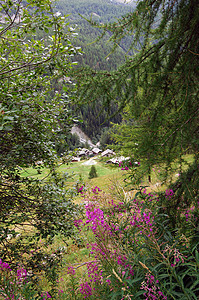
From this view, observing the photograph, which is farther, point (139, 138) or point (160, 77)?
point (139, 138)

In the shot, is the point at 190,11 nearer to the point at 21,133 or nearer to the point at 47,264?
the point at 21,133

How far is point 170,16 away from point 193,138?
1.42 metres

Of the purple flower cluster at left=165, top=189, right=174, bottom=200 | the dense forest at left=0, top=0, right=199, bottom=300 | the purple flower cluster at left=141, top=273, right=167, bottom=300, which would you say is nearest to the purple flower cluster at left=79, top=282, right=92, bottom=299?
the dense forest at left=0, top=0, right=199, bottom=300

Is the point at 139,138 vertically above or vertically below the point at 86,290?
above

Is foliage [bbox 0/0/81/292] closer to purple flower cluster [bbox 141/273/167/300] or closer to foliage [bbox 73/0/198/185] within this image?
foliage [bbox 73/0/198/185]

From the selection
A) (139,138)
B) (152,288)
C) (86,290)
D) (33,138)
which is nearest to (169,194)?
(139,138)

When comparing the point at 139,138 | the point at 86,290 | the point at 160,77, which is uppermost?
the point at 160,77

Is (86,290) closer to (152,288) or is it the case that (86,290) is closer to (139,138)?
(152,288)

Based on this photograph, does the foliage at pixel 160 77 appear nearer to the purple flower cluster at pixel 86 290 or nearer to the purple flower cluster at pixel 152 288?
the purple flower cluster at pixel 152 288

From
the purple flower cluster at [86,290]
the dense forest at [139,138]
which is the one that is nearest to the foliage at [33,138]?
the dense forest at [139,138]

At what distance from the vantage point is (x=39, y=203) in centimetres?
259

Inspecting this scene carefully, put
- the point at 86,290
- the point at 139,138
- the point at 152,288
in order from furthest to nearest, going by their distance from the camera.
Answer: the point at 86,290 < the point at 139,138 < the point at 152,288

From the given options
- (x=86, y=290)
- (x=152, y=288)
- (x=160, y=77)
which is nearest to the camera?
(x=152, y=288)

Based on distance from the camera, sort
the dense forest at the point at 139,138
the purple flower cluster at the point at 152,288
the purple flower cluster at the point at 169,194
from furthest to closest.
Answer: the purple flower cluster at the point at 169,194
the dense forest at the point at 139,138
the purple flower cluster at the point at 152,288
